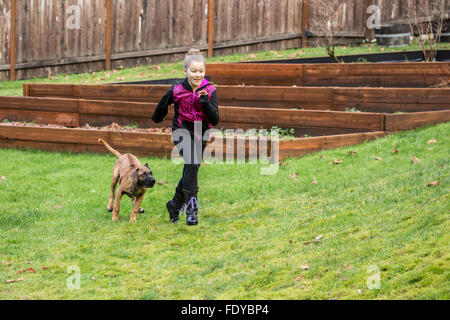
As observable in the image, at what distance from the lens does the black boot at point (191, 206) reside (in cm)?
756

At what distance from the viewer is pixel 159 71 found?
16875 mm

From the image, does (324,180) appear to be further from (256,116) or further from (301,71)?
(301,71)

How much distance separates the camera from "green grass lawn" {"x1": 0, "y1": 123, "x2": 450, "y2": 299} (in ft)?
18.0

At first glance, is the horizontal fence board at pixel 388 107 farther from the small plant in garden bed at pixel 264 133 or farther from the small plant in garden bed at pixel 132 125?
the small plant in garden bed at pixel 132 125

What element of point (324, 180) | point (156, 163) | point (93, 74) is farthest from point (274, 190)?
point (93, 74)

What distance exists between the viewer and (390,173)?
341 inches

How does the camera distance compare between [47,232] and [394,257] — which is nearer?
[394,257]

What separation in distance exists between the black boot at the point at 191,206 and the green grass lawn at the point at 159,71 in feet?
27.2

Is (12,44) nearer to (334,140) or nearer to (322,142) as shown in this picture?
(322,142)

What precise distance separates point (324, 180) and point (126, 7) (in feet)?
32.9

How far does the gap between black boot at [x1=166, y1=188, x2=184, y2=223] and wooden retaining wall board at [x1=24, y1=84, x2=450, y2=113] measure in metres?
4.96

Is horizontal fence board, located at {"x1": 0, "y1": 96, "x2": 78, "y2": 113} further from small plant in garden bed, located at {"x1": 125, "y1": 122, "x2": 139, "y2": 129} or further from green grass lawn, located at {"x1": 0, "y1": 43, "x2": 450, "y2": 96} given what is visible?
green grass lawn, located at {"x1": 0, "y1": 43, "x2": 450, "y2": 96}
